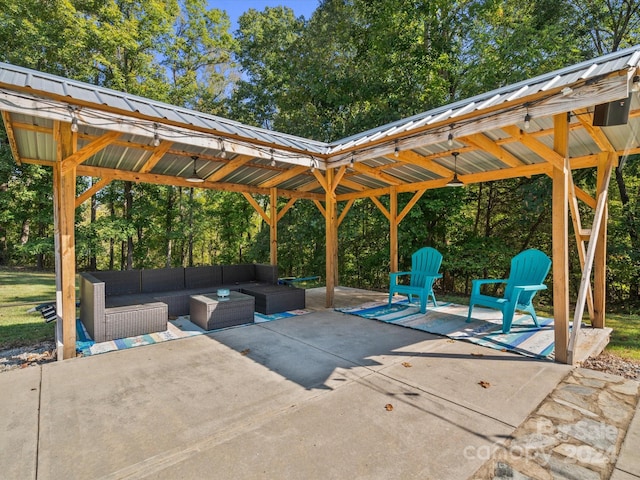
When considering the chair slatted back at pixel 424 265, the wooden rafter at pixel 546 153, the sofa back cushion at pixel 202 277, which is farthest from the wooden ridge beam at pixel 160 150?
the chair slatted back at pixel 424 265

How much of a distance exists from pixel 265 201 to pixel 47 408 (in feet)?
37.9

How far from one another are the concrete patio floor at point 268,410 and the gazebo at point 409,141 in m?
0.83

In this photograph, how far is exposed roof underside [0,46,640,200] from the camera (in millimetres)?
2693

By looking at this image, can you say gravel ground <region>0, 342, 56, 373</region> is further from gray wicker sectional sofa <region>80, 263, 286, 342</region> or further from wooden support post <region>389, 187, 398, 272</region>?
wooden support post <region>389, 187, 398, 272</region>

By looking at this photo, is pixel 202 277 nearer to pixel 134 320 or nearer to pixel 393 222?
pixel 134 320

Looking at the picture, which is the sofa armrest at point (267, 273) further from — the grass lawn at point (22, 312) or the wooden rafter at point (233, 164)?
the grass lawn at point (22, 312)

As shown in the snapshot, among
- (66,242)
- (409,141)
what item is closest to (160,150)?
(66,242)

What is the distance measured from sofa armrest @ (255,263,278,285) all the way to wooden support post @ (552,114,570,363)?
4.34 metres

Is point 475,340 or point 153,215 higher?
point 153,215

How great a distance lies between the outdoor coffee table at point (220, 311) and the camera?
4.24 m

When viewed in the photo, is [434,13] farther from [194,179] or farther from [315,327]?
[315,327]

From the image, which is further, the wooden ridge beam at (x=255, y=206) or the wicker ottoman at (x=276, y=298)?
the wooden ridge beam at (x=255, y=206)

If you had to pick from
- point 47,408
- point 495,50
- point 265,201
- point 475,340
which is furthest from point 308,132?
point 47,408

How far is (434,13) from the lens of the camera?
29.3ft
